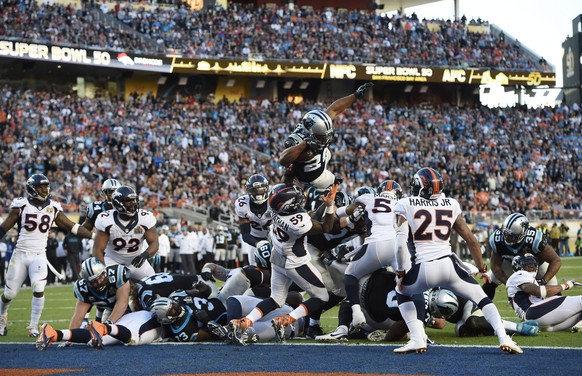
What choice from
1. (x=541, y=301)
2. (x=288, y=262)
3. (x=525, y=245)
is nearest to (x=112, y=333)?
(x=288, y=262)

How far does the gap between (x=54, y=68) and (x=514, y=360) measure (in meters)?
31.1

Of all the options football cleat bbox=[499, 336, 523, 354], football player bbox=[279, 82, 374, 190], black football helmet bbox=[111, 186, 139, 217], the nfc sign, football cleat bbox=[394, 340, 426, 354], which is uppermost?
the nfc sign

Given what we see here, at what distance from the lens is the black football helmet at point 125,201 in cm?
945

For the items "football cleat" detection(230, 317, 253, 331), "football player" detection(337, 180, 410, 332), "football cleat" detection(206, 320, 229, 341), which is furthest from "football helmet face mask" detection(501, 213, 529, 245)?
"football cleat" detection(206, 320, 229, 341)

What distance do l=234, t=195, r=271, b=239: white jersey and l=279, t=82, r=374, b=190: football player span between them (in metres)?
0.85

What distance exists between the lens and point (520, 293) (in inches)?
362

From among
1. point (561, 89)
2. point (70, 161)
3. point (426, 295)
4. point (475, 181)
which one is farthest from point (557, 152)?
point (426, 295)

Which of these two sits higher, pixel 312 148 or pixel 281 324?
pixel 312 148

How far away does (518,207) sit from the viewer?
32438 millimetres

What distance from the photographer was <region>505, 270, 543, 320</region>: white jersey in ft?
29.8

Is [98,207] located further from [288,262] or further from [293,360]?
[293,360]

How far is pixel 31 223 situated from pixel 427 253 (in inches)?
202

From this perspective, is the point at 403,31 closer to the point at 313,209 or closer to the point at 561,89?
the point at 561,89

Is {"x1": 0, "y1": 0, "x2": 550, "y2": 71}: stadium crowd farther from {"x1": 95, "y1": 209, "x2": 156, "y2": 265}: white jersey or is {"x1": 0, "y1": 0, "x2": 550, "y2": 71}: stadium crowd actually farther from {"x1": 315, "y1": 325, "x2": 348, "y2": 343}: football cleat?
{"x1": 315, "y1": 325, "x2": 348, "y2": 343}: football cleat
